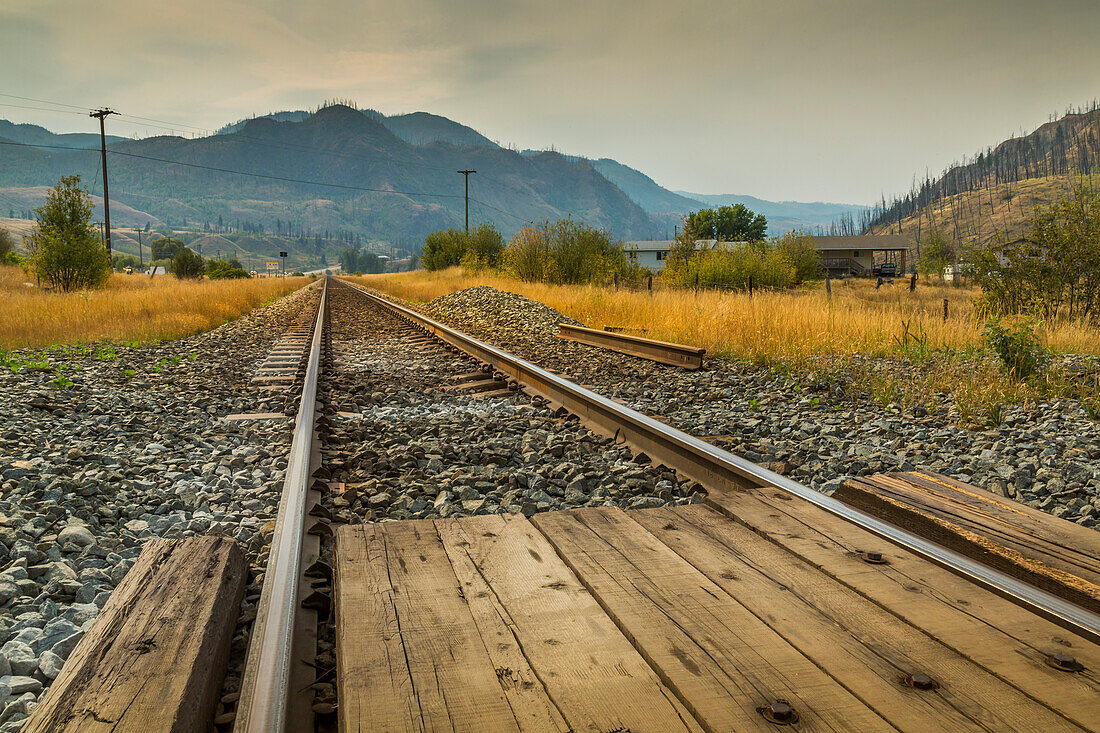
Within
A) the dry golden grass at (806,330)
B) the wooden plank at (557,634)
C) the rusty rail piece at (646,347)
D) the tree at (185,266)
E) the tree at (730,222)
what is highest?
the tree at (730,222)

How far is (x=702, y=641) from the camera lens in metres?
1.61

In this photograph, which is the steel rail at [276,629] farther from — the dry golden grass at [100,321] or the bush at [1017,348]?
the dry golden grass at [100,321]

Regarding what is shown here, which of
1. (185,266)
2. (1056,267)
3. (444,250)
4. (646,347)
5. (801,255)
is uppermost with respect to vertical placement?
(444,250)

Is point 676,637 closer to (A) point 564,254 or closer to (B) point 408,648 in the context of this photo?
(B) point 408,648

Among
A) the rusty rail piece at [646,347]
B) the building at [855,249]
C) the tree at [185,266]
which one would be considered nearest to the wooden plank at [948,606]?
the rusty rail piece at [646,347]

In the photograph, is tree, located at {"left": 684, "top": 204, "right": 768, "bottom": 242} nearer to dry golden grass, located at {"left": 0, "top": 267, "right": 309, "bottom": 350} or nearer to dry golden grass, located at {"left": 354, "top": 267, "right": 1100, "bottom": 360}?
dry golden grass, located at {"left": 0, "top": 267, "right": 309, "bottom": 350}

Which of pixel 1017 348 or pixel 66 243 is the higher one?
pixel 66 243

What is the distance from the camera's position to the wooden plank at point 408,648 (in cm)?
134

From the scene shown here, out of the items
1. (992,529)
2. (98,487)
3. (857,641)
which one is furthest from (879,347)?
(98,487)

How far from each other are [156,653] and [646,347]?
7.19 metres

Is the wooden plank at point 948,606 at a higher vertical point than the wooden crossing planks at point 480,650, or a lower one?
higher

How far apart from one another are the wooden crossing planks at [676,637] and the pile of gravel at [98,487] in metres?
0.69

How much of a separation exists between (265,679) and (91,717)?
0.33 m

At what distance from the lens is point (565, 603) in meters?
1.83
